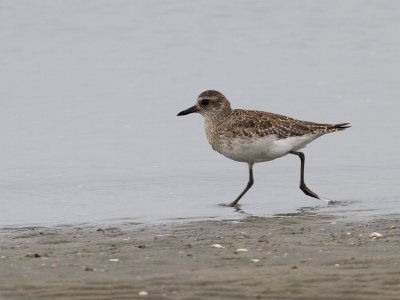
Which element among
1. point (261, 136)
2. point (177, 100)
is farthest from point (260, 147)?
point (177, 100)

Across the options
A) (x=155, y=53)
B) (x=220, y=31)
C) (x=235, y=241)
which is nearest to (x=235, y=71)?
(x=155, y=53)

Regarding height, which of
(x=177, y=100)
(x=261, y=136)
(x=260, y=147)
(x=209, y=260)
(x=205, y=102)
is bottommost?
(x=209, y=260)

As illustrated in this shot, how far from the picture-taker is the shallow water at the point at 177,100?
13.2 m

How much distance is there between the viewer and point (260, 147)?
1326cm

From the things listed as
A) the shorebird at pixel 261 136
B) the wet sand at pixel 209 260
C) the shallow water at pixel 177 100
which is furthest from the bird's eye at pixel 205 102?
the wet sand at pixel 209 260

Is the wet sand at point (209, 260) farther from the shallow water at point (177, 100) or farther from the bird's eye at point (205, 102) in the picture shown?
the bird's eye at point (205, 102)

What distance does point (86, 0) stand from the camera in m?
27.6

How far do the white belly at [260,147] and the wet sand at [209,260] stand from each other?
2.15 meters

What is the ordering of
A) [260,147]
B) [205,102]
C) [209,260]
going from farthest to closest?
[205,102] → [260,147] → [209,260]

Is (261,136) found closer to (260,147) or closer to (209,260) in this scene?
(260,147)

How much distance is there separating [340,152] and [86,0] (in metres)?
13.3

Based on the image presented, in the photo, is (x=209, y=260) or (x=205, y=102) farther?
(x=205, y=102)

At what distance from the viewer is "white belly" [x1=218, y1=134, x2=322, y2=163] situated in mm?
13242

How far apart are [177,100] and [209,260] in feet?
31.9
